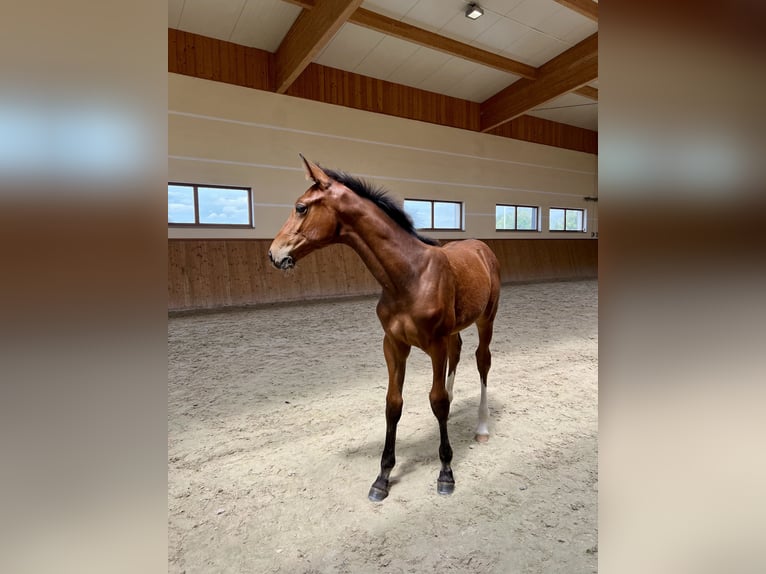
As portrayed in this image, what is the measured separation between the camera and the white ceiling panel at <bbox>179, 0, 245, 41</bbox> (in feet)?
16.3

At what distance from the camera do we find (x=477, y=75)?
7.43 metres

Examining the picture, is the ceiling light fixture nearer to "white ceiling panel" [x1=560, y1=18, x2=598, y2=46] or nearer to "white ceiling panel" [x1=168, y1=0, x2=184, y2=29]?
"white ceiling panel" [x1=560, y1=18, x2=598, y2=46]

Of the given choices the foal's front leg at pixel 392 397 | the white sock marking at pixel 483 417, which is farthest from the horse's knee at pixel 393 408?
the white sock marking at pixel 483 417

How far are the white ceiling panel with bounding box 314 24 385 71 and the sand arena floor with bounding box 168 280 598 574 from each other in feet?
16.8

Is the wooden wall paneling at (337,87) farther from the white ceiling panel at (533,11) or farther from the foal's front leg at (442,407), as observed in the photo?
the foal's front leg at (442,407)

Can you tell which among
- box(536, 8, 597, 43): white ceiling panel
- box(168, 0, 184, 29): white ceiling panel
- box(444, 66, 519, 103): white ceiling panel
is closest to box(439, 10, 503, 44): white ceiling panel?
box(536, 8, 597, 43): white ceiling panel

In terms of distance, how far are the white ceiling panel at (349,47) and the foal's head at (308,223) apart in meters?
5.59

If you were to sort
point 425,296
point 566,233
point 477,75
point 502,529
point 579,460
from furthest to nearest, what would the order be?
point 566,233, point 477,75, point 579,460, point 425,296, point 502,529
